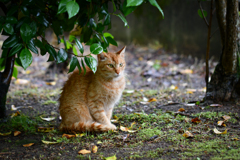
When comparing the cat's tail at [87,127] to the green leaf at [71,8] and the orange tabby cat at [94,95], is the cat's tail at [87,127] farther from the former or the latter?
the green leaf at [71,8]

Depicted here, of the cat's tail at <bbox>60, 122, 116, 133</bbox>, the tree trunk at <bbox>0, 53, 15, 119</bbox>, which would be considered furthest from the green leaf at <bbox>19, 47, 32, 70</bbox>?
the tree trunk at <bbox>0, 53, 15, 119</bbox>

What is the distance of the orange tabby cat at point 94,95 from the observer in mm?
2621

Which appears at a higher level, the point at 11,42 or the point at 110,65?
the point at 11,42

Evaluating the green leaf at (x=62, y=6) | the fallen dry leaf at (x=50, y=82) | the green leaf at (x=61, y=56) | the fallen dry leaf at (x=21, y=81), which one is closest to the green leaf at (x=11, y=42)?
the green leaf at (x=61, y=56)

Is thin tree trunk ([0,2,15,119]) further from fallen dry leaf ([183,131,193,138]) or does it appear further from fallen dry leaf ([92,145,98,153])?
fallen dry leaf ([183,131,193,138])

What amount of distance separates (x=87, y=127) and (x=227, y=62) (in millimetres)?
1713

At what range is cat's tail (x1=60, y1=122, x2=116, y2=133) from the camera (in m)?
2.46

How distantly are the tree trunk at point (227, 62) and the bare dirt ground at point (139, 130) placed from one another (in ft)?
0.44

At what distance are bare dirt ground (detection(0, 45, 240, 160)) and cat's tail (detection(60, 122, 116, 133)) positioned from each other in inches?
2.7

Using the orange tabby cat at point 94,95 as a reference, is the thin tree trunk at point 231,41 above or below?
above

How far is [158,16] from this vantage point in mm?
6566

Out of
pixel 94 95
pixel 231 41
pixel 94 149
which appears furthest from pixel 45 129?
pixel 231 41

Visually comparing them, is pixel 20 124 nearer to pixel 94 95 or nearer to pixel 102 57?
pixel 94 95

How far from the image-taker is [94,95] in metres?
2.65
